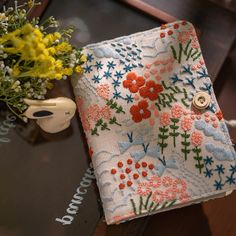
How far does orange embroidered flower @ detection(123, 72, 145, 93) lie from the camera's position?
1144 millimetres

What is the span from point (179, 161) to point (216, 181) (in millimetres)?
95

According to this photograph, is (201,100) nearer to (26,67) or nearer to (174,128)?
(174,128)

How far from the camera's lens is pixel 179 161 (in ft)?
3.58

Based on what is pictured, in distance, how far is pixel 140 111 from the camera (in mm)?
1130

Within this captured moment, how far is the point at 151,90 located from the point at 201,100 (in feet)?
0.40

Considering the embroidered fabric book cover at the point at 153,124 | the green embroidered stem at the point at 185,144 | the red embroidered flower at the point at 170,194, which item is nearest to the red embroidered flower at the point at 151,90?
the embroidered fabric book cover at the point at 153,124

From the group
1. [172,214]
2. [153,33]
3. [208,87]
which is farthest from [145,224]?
[153,33]

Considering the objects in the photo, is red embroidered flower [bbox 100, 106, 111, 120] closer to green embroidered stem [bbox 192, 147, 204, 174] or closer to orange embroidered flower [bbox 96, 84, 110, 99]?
orange embroidered flower [bbox 96, 84, 110, 99]

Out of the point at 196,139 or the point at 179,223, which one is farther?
the point at 179,223

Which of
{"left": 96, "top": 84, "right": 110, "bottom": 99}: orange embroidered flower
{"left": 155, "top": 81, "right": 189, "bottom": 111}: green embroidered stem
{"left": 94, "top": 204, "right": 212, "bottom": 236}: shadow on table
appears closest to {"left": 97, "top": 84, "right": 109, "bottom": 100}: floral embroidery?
{"left": 96, "top": 84, "right": 110, "bottom": 99}: orange embroidered flower

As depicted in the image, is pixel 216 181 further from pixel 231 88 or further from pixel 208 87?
pixel 231 88

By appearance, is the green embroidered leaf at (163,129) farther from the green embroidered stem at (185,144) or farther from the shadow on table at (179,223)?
the shadow on table at (179,223)

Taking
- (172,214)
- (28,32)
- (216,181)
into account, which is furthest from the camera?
(172,214)

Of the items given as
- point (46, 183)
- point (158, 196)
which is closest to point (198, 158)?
point (158, 196)
